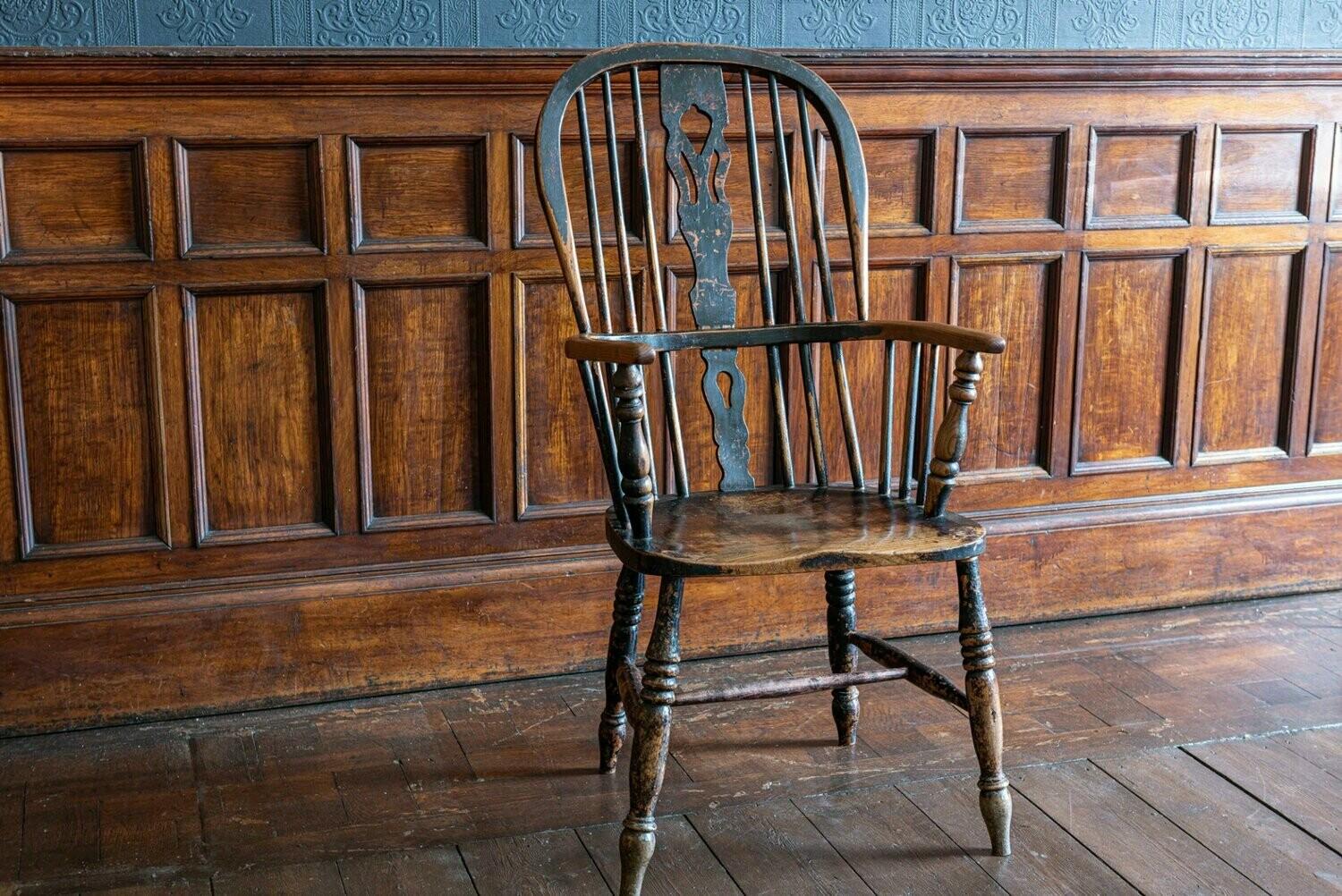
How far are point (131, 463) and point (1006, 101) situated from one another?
1.70m

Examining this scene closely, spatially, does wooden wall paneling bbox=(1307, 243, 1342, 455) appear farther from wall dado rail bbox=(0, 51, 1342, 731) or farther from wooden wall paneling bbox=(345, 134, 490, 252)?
wooden wall paneling bbox=(345, 134, 490, 252)

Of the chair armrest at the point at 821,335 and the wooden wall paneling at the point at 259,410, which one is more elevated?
the chair armrest at the point at 821,335

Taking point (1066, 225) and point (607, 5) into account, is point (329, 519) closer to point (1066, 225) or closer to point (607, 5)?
point (607, 5)

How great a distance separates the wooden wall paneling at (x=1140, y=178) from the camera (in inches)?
107

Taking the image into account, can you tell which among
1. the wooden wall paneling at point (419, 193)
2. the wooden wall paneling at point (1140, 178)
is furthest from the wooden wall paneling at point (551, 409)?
the wooden wall paneling at point (1140, 178)

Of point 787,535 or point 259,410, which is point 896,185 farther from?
point 259,410

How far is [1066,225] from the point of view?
2.71 metres

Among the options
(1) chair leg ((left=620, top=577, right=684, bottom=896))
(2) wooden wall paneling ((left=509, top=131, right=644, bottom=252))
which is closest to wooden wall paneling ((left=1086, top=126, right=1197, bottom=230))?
(2) wooden wall paneling ((left=509, top=131, right=644, bottom=252))

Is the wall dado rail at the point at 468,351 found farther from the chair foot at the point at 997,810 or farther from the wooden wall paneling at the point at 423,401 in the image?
the chair foot at the point at 997,810

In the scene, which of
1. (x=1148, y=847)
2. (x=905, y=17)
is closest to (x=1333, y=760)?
(x=1148, y=847)

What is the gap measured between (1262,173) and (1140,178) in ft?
0.94

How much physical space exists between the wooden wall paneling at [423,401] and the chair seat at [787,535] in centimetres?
55

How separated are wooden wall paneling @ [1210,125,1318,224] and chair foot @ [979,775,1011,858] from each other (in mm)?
1441

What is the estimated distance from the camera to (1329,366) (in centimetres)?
296
